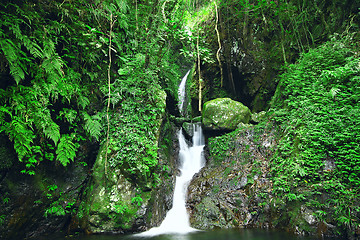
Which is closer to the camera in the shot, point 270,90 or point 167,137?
point 167,137

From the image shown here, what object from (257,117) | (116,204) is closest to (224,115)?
(257,117)

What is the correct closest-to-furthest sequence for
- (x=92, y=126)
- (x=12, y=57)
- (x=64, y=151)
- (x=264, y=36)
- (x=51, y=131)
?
A: (x=12, y=57) < (x=51, y=131) < (x=64, y=151) < (x=92, y=126) < (x=264, y=36)

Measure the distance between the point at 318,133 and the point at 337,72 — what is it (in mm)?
2271

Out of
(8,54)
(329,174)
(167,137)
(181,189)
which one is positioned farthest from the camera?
(167,137)

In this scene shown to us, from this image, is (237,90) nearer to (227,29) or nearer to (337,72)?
(227,29)

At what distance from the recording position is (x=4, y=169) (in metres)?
4.30

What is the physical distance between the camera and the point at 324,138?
500 centimetres

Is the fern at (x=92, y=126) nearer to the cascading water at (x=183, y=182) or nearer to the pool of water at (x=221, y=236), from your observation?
the pool of water at (x=221, y=236)

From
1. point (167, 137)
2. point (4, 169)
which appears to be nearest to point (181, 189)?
point (167, 137)

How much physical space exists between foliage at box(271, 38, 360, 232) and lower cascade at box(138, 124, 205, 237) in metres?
3.02

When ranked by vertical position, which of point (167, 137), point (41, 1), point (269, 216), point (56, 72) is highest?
point (41, 1)

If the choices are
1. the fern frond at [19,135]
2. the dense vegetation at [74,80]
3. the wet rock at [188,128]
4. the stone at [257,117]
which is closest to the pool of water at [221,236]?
A: the dense vegetation at [74,80]

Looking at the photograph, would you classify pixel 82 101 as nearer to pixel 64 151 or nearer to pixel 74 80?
pixel 74 80

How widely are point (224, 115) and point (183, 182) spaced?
3.56 meters
